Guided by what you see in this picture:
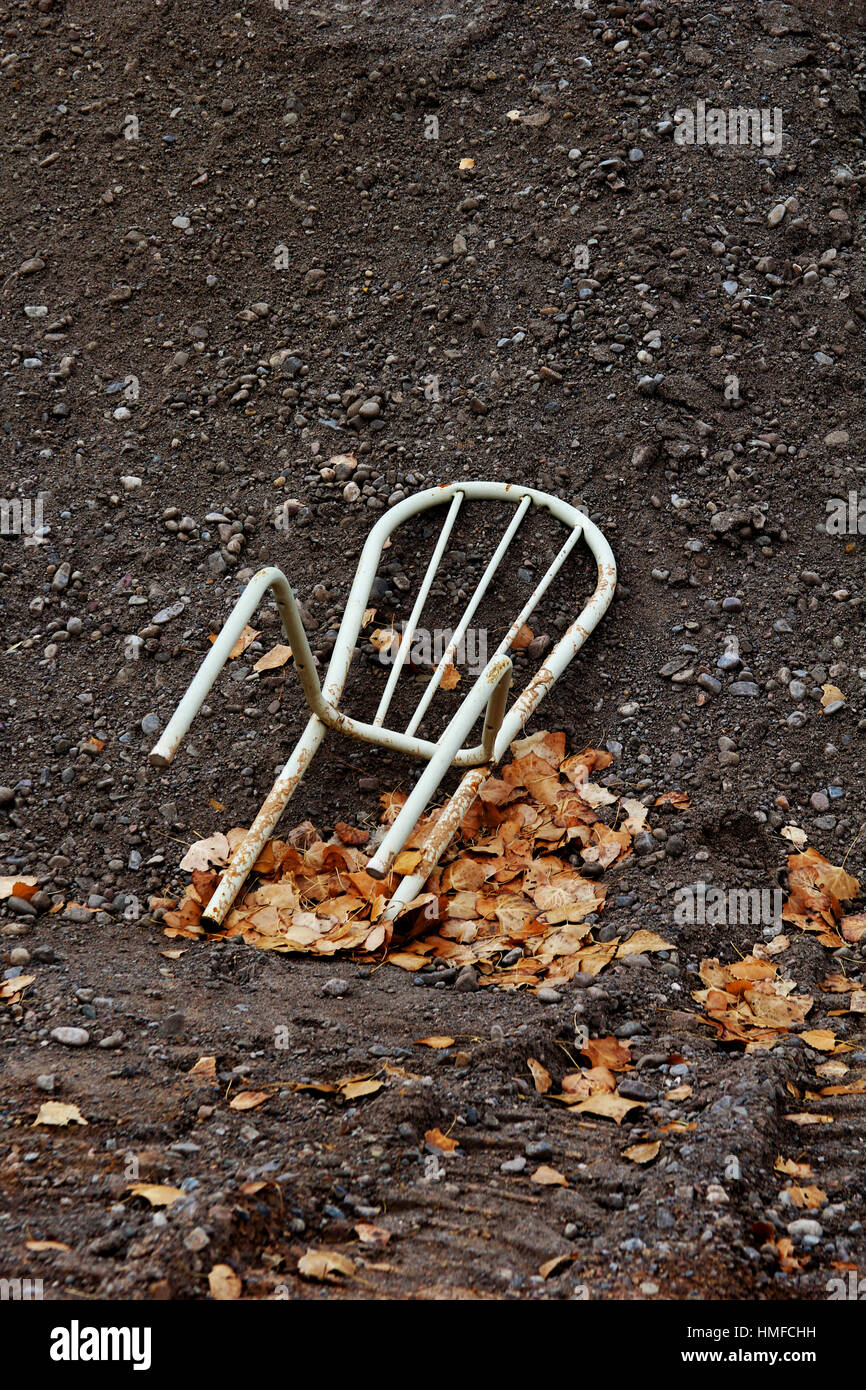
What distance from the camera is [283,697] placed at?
A: 319 centimetres

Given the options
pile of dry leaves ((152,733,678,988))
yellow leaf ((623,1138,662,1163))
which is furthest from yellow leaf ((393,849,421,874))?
yellow leaf ((623,1138,662,1163))

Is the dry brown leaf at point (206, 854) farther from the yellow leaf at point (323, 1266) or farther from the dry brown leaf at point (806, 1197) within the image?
the dry brown leaf at point (806, 1197)

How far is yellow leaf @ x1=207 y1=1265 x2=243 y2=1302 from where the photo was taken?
1557 millimetres

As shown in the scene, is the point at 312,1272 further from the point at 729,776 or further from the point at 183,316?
the point at 183,316

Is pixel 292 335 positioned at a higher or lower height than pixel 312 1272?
higher

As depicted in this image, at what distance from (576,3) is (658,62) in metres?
0.51

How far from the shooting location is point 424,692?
327 cm

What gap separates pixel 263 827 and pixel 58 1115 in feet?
3.19

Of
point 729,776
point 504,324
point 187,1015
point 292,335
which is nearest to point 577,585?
point 729,776

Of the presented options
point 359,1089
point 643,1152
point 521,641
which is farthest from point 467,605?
point 643,1152

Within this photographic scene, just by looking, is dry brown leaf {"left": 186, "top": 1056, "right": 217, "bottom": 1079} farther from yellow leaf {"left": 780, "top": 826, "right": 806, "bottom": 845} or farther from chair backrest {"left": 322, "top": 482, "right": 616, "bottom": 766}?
yellow leaf {"left": 780, "top": 826, "right": 806, "bottom": 845}

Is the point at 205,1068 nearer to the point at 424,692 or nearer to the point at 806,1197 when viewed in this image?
the point at 806,1197

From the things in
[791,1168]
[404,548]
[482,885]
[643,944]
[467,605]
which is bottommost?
[482,885]

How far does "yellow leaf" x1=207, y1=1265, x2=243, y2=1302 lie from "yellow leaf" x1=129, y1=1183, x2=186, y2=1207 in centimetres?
17
